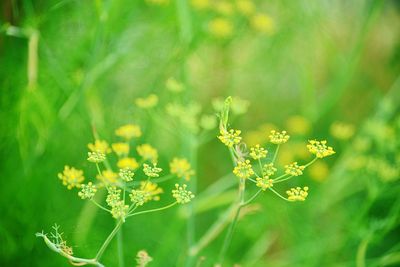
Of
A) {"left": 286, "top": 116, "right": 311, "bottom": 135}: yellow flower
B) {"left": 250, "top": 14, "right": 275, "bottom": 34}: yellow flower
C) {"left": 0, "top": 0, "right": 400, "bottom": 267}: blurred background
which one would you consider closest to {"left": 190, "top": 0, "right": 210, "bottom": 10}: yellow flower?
{"left": 0, "top": 0, "right": 400, "bottom": 267}: blurred background

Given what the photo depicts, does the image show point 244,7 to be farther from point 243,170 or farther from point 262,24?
point 243,170

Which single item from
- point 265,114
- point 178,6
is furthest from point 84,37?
point 265,114

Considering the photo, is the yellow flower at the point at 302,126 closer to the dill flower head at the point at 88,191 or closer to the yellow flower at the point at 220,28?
the yellow flower at the point at 220,28

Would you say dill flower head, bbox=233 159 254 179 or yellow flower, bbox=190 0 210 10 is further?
yellow flower, bbox=190 0 210 10

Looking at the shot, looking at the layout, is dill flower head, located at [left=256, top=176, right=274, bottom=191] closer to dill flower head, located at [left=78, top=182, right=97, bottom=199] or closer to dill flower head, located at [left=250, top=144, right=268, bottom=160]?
dill flower head, located at [left=250, top=144, right=268, bottom=160]

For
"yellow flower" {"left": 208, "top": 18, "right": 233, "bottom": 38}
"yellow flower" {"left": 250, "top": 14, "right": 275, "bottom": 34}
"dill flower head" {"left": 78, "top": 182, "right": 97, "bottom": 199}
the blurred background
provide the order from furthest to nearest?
"yellow flower" {"left": 250, "top": 14, "right": 275, "bottom": 34} < "yellow flower" {"left": 208, "top": 18, "right": 233, "bottom": 38} < the blurred background < "dill flower head" {"left": 78, "top": 182, "right": 97, "bottom": 199}

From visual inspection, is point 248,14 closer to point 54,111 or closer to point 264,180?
point 54,111

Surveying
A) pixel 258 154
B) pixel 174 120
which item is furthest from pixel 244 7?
pixel 258 154
